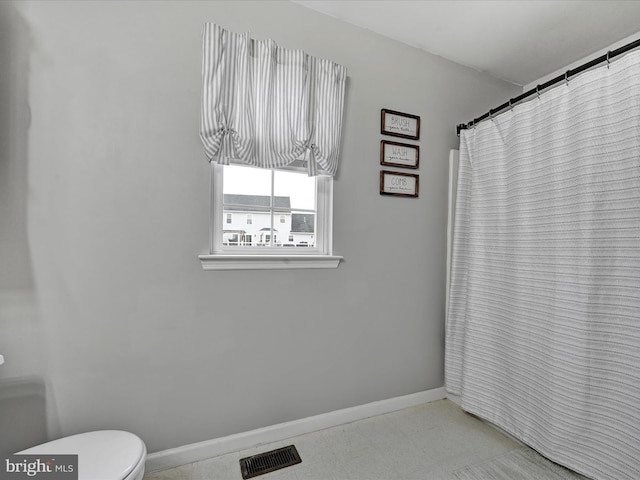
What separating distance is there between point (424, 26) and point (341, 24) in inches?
20.1

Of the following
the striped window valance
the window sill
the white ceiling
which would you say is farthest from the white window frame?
the white ceiling

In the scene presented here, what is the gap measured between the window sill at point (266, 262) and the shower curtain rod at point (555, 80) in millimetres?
1329

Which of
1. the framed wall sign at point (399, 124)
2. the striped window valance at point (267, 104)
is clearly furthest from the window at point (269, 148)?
the framed wall sign at point (399, 124)

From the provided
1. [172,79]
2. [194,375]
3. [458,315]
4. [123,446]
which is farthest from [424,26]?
[123,446]

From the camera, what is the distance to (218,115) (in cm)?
141

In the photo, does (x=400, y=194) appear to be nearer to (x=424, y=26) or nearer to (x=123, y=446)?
(x=424, y=26)

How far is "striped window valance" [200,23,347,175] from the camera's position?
141 centimetres

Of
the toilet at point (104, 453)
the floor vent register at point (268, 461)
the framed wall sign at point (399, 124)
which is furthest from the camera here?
the framed wall sign at point (399, 124)

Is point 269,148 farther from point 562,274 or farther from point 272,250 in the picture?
point 562,274

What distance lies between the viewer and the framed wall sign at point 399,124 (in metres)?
1.86

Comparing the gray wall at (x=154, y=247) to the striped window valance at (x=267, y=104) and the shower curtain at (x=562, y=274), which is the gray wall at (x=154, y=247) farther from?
the shower curtain at (x=562, y=274)

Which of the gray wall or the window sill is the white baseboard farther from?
the window sill

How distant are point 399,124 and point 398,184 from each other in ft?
1.30

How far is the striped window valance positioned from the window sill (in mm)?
483
